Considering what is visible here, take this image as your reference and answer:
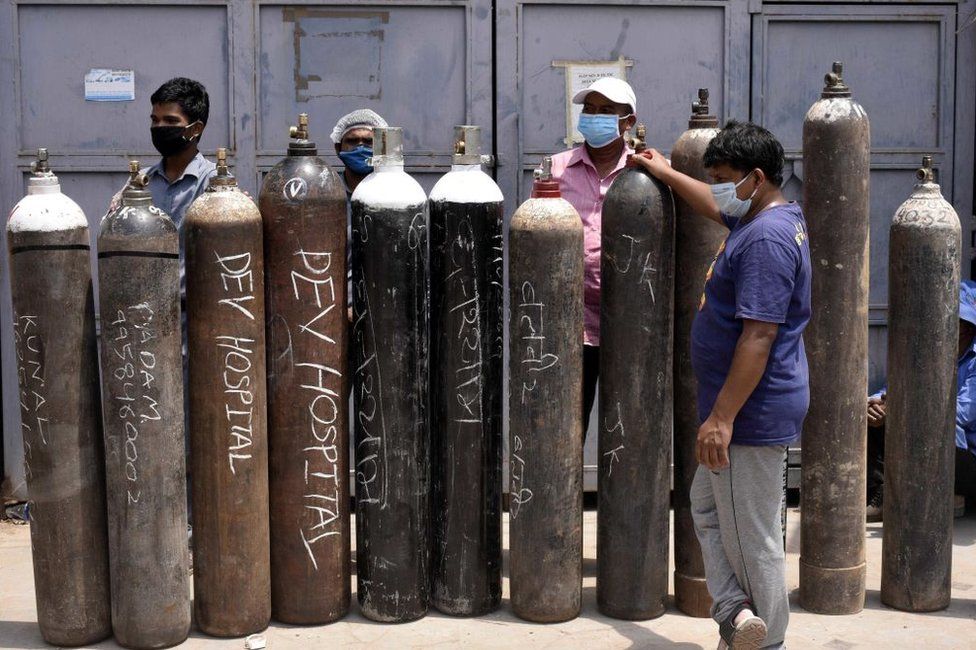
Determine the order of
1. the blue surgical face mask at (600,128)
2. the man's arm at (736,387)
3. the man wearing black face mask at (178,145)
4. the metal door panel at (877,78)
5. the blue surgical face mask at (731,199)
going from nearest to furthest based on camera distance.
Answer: the man's arm at (736,387), the blue surgical face mask at (731,199), the blue surgical face mask at (600,128), the man wearing black face mask at (178,145), the metal door panel at (877,78)

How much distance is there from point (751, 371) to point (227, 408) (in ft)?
5.70

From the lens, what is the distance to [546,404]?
4477mm

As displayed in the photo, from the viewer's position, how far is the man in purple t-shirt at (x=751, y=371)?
3.86 metres

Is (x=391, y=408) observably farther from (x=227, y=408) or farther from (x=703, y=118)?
(x=703, y=118)

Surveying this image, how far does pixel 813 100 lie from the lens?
6121 mm

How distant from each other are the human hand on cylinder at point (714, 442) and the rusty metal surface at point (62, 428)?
2030mm

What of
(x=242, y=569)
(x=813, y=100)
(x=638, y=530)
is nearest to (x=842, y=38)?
(x=813, y=100)

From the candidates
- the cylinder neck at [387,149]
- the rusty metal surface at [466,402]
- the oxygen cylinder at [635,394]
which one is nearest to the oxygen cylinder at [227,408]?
the cylinder neck at [387,149]

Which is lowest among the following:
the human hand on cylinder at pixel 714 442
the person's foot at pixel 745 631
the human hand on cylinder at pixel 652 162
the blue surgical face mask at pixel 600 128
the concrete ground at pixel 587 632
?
the concrete ground at pixel 587 632

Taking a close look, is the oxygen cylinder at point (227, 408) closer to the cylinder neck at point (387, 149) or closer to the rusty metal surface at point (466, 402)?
the cylinder neck at point (387, 149)

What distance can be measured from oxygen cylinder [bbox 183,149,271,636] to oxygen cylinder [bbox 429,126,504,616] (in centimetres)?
62

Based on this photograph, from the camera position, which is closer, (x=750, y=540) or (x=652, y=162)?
(x=750, y=540)

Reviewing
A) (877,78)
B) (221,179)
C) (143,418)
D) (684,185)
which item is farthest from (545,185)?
(877,78)

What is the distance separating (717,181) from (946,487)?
155 centimetres
